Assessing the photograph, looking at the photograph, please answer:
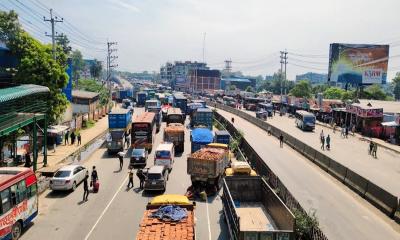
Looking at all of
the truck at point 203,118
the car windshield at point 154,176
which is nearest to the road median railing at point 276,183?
the car windshield at point 154,176

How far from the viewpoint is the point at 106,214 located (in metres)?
21.5

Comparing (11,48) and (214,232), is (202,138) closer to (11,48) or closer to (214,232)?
(214,232)

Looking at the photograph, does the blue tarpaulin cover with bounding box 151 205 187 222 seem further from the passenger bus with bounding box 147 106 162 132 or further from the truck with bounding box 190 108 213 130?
the truck with bounding box 190 108 213 130

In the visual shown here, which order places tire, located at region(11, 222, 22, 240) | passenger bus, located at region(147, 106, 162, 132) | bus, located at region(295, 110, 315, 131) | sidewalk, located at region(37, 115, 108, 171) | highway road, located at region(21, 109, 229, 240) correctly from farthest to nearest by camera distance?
1. bus, located at region(295, 110, 315, 131)
2. passenger bus, located at region(147, 106, 162, 132)
3. sidewalk, located at region(37, 115, 108, 171)
4. highway road, located at region(21, 109, 229, 240)
5. tire, located at region(11, 222, 22, 240)

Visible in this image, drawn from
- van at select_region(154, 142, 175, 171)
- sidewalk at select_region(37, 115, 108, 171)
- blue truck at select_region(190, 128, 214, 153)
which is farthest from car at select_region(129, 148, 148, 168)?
sidewalk at select_region(37, 115, 108, 171)

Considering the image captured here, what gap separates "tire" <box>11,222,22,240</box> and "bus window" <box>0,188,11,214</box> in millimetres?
1031

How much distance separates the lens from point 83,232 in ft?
62.1

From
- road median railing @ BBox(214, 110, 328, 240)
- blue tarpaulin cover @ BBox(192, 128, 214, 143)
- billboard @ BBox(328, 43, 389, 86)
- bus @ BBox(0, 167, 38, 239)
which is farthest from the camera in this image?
billboard @ BBox(328, 43, 389, 86)

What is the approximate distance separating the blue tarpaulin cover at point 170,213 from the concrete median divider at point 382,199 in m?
12.9

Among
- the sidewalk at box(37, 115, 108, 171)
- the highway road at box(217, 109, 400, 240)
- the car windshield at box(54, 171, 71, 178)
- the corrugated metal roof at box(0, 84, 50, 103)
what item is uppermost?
the corrugated metal roof at box(0, 84, 50, 103)

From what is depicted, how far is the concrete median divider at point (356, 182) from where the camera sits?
1018 inches

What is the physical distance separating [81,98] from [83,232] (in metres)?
53.6

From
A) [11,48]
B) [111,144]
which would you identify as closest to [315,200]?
[111,144]

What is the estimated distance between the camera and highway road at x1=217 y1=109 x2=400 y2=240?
19.8 meters
